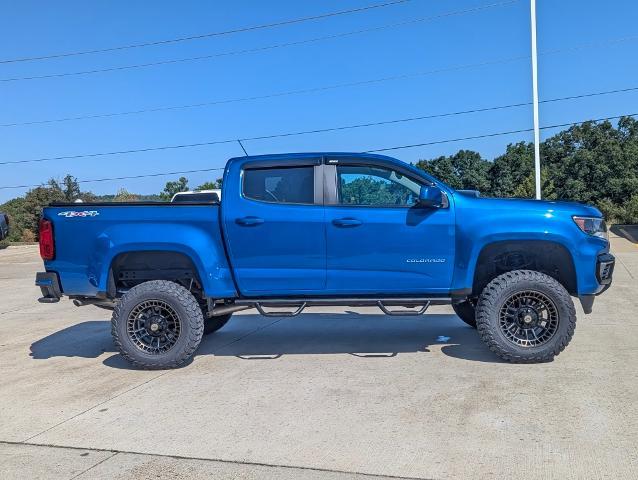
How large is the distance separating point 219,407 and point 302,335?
9.23 feet

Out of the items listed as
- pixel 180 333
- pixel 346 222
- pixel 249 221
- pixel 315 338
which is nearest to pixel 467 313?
pixel 315 338

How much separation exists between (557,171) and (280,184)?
48.7 m

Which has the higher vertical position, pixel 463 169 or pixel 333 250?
pixel 463 169

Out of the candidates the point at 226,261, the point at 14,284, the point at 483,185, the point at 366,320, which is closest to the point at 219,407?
the point at 226,261

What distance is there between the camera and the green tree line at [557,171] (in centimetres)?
4703

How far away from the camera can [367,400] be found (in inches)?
193

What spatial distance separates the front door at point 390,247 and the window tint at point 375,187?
0.02 meters

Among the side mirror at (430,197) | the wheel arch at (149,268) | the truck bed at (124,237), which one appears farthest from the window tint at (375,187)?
the wheel arch at (149,268)

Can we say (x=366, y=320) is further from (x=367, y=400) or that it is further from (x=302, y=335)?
(x=367, y=400)

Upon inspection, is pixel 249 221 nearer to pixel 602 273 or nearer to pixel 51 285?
pixel 51 285

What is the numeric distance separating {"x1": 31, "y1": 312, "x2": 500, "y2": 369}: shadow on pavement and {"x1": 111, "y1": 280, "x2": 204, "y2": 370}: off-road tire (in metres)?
0.39

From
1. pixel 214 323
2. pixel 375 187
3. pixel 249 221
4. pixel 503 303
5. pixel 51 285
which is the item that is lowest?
pixel 214 323

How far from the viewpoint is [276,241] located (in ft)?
19.7

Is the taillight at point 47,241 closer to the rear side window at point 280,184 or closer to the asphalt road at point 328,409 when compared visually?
the asphalt road at point 328,409
